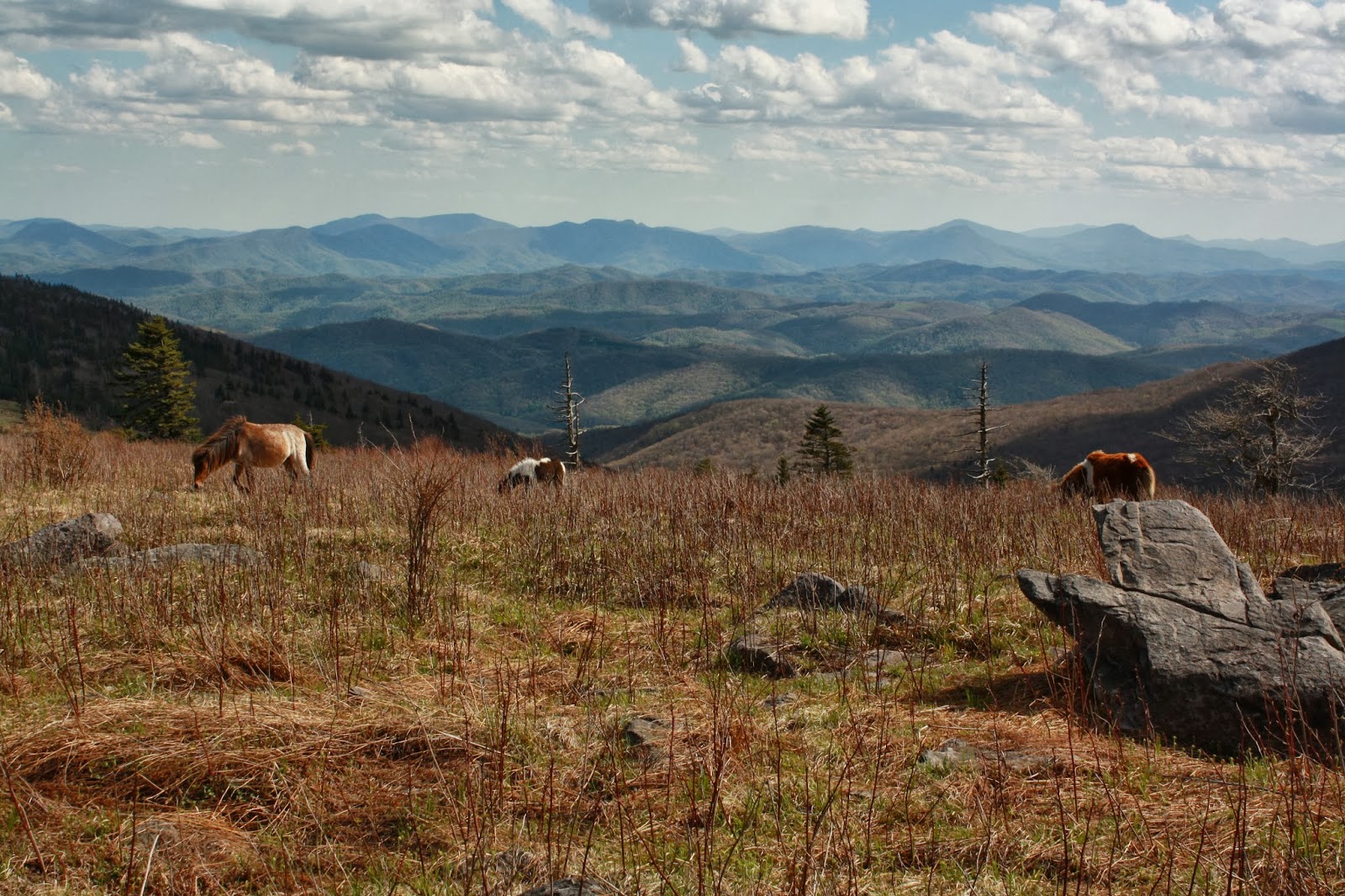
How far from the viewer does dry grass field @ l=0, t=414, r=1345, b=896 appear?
3872 millimetres

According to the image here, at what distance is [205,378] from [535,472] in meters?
96.1

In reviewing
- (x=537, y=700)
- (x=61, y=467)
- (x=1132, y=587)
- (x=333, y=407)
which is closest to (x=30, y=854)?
(x=537, y=700)

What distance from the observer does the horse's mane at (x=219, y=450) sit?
44.0ft

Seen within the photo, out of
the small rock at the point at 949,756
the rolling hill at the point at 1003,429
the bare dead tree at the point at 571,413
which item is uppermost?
the small rock at the point at 949,756

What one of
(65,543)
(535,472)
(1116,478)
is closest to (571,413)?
(535,472)

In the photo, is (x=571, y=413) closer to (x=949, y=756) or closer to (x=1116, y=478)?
(x=1116, y=478)

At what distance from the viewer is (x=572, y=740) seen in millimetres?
5105

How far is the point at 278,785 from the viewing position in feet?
14.7

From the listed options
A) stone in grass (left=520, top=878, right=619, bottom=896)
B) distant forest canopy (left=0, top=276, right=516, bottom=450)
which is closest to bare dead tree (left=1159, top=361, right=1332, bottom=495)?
stone in grass (left=520, top=878, right=619, bottom=896)

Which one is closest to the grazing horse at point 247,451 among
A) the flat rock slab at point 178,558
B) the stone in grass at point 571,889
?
the flat rock slab at point 178,558

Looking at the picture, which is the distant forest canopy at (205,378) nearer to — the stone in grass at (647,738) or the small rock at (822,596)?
the small rock at (822,596)

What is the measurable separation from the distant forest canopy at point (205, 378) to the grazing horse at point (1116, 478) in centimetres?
6823

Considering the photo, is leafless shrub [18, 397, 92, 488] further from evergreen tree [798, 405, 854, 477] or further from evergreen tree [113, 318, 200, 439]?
evergreen tree [113, 318, 200, 439]

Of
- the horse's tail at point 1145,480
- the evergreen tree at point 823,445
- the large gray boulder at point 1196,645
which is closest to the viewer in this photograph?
the large gray boulder at point 1196,645
